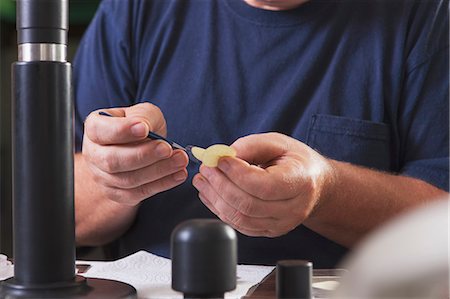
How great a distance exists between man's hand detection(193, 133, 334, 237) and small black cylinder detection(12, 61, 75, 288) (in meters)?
0.22

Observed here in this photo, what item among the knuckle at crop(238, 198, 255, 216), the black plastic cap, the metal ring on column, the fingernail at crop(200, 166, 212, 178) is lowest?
the knuckle at crop(238, 198, 255, 216)

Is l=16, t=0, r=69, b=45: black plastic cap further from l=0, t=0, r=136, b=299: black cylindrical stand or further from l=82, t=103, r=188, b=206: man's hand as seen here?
l=82, t=103, r=188, b=206: man's hand

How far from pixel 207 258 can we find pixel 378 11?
2.82ft

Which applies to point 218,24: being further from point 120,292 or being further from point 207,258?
point 207,258

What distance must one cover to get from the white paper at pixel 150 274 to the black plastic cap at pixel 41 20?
0.86ft

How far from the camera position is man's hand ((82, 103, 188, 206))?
84 cm

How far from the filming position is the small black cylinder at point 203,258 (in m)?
0.50

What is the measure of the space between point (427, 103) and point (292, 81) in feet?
0.73

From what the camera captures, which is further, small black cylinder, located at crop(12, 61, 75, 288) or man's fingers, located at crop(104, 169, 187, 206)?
man's fingers, located at crop(104, 169, 187, 206)

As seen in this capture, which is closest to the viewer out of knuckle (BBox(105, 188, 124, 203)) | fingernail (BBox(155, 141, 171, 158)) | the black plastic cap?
the black plastic cap

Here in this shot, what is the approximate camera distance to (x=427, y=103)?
121 cm

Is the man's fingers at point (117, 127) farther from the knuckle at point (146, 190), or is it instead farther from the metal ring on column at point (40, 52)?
the metal ring on column at point (40, 52)

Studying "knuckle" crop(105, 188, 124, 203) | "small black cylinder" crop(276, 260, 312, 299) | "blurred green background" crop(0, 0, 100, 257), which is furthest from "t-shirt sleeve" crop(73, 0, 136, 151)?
"blurred green background" crop(0, 0, 100, 257)

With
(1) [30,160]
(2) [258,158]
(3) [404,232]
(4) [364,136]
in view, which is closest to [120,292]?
(1) [30,160]
